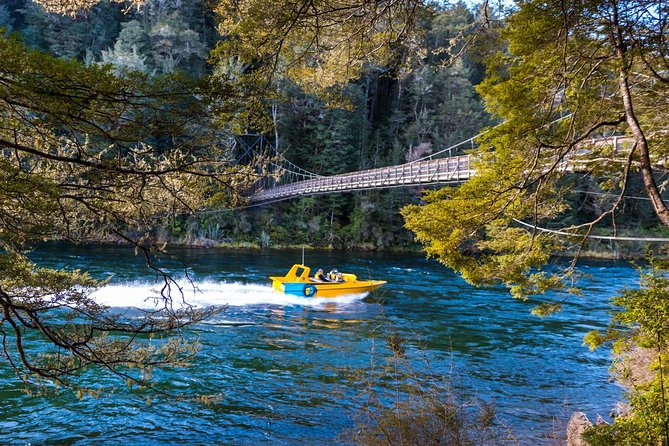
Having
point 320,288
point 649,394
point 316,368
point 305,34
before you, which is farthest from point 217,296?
point 649,394

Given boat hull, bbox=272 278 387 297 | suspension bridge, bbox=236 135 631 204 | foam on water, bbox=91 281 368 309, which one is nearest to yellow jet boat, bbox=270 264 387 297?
boat hull, bbox=272 278 387 297

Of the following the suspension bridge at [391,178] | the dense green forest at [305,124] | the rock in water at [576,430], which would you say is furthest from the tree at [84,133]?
the dense green forest at [305,124]

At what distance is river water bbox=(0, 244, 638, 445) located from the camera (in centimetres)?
559

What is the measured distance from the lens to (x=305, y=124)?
33281mm

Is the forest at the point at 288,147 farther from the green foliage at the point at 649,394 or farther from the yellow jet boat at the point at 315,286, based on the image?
the yellow jet boat at the point at 315,286

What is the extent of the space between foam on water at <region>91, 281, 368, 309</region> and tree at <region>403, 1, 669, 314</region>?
8343 millimetres

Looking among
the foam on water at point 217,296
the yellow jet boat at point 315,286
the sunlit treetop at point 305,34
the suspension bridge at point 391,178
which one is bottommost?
the foam on water at point 217,296

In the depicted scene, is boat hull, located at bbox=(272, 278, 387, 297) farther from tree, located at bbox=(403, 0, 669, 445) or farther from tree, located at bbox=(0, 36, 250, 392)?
tree, located at bbox=(0, 36, 250, 392)

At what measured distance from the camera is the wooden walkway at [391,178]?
18875 mm

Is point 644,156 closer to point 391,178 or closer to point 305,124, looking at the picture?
point 391,178

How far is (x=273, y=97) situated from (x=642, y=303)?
296 cm

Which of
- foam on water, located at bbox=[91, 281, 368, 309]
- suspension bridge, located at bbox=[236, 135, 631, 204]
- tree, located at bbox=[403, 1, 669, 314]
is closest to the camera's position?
tree, located at bbox=[403, 1, 669, 314]

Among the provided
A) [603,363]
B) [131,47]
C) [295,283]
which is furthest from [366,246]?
[603,363]

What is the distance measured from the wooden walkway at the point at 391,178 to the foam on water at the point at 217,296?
600cm
